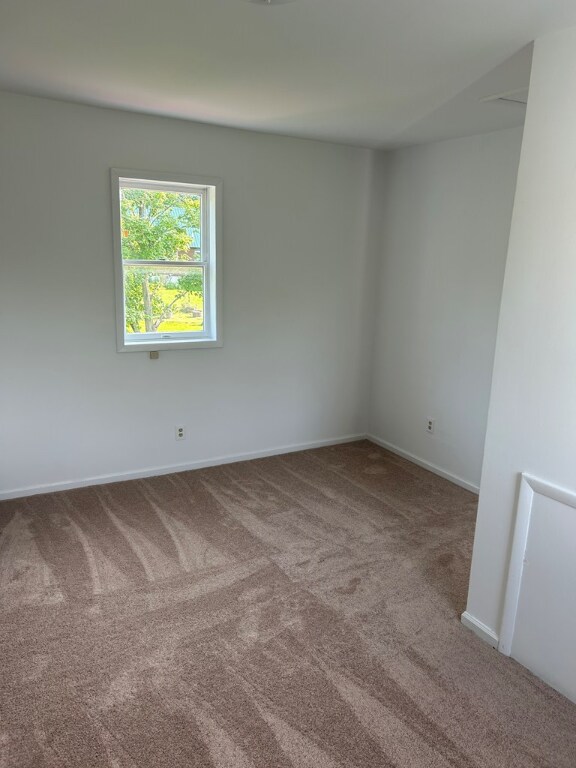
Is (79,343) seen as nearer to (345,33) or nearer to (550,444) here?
(345,33)

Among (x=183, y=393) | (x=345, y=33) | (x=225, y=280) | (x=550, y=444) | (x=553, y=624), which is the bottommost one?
(x=553, y=624)

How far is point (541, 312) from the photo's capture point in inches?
80.0

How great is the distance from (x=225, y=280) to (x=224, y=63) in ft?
5.66

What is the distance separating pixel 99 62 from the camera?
97.1 inches

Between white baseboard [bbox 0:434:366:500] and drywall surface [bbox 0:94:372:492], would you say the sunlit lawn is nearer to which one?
drywall surface [bbox 0:94:372:492]

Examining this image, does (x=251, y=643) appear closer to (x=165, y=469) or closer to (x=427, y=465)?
(x=165, y=469)

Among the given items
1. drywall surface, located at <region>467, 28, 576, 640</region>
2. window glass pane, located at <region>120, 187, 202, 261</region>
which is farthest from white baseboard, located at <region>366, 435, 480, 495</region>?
window glass pane, located at <region>120, 187, 202, 261</region>

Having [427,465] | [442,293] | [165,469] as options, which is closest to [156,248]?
[165,469]

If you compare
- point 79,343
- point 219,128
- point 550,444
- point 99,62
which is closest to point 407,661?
point 550,444

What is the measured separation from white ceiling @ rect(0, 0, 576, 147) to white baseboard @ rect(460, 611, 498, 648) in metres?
2.39

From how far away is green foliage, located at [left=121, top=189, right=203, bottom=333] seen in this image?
3.69 meters

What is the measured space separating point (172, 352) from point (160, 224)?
90 cm

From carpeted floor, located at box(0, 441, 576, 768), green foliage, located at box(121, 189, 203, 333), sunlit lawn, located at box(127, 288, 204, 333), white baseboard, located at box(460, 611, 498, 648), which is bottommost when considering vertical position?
carpeted floor, located at box(0, 441, 576, 768)

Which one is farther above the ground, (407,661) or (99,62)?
(99,62)
